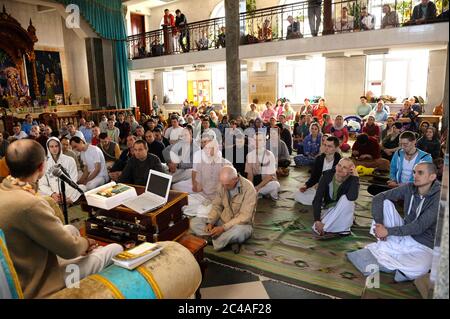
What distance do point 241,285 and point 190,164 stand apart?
3.14 m

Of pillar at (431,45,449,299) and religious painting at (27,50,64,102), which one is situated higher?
religious painting at (27,50,64,102)

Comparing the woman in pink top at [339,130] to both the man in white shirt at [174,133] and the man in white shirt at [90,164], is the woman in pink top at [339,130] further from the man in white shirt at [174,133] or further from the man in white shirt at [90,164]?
the man in white shirt at [90,164]

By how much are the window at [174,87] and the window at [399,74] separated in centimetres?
901

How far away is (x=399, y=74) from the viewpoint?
11.7m

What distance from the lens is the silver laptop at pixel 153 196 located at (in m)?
2.87

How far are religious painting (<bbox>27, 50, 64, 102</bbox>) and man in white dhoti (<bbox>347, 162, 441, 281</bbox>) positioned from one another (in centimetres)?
1341

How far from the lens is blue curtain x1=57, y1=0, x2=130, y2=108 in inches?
484

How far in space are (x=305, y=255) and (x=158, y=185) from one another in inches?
63.4

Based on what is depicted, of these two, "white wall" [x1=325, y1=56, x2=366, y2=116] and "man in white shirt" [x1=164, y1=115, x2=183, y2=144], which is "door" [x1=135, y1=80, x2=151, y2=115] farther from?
Result: "man in white shirt" [x1=164, y1=115, x2=183, y2=144]

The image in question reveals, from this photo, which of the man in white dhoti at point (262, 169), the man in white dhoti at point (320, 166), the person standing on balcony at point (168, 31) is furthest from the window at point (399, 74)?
the man in white dhoti at point (262, 169)

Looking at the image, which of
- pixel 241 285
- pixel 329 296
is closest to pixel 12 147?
pixel 241 285

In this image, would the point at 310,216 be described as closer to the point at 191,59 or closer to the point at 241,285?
the point at 241,285

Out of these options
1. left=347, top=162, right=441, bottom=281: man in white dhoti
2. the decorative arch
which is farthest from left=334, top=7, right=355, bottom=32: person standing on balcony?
the decorative arch

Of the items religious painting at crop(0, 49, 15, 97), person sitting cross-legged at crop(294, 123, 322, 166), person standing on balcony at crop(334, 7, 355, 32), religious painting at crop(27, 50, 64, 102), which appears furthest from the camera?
religious painting at crop(27, 50, 64, 102)
